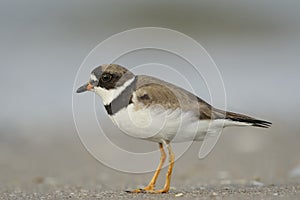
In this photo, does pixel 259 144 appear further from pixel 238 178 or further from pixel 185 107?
pixel 185 107

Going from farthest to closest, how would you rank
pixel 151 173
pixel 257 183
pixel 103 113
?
Answer: pixel 103 113 < pixel 151 173 < pixel 257 183

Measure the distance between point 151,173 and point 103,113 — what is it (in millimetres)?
4203

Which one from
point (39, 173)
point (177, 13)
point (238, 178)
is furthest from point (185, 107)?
point (177, 13)

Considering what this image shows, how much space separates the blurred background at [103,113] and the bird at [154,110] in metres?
2.07

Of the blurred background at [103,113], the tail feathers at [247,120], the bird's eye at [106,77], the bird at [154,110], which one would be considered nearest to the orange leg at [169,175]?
the bird at [154,110]

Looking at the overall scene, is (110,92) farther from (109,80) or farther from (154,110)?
(154,110)

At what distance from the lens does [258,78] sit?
18.2m

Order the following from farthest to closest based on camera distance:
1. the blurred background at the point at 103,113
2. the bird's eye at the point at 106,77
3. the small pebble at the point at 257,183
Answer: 1. the blurred background at the point at 103,113
2. the small pebble at the point at 257,183
3. the bird's eye at the point at 106,77

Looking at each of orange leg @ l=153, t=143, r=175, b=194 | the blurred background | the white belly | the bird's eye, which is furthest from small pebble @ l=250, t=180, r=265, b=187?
the bird's eye

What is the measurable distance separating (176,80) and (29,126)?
15.9ft

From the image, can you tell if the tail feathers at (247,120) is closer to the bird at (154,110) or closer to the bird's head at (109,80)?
the bird at (154,110)

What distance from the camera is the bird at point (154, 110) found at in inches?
271

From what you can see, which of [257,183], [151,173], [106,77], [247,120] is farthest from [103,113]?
[247,120]

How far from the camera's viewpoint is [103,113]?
48.4 feet
